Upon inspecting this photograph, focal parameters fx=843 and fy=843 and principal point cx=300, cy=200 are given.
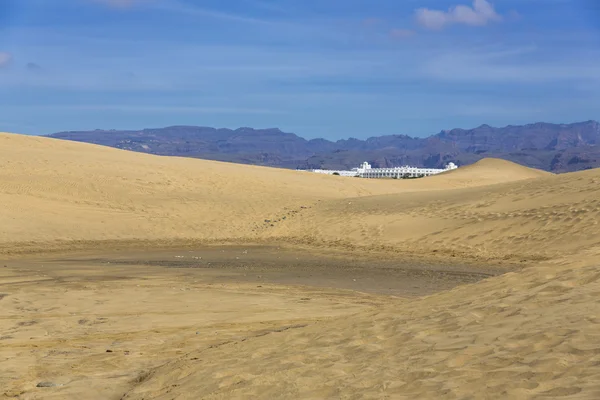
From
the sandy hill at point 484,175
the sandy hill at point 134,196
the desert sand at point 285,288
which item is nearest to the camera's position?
the desert sand at point 285,288

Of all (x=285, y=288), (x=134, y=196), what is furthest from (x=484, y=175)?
(x=285, y=288)

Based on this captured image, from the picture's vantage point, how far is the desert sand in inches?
256

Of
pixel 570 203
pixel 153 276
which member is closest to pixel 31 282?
pixel 153 276

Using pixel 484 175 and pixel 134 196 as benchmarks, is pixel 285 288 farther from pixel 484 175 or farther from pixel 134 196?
pixel 484 175

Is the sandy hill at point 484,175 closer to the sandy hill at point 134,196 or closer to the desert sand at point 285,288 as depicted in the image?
the sandy hill at point 134,196

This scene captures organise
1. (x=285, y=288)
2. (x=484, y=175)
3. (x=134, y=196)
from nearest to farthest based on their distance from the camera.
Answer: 1. (x=285, y=288)
2. (x=134, y=196)
3. (x=484, y=175)

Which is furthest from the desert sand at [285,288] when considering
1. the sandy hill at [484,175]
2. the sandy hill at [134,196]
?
the sandy hill at [484,175]

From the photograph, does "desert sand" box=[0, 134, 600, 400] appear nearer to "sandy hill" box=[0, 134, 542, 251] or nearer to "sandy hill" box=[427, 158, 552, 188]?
"sandy hill" box=[0, 134, 542, 251]

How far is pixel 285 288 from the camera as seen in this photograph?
14.4m

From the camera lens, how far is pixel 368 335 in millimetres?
7957

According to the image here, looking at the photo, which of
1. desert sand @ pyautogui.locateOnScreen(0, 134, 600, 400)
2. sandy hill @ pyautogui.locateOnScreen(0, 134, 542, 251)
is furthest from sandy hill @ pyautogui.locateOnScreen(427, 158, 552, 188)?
desert sand @ pyautogui.locateOnScreen(0, 134, 600, 400)

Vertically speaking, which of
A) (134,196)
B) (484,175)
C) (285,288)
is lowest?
(285,288)

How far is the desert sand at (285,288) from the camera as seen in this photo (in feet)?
21.3

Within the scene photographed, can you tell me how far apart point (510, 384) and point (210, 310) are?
6564 mm
